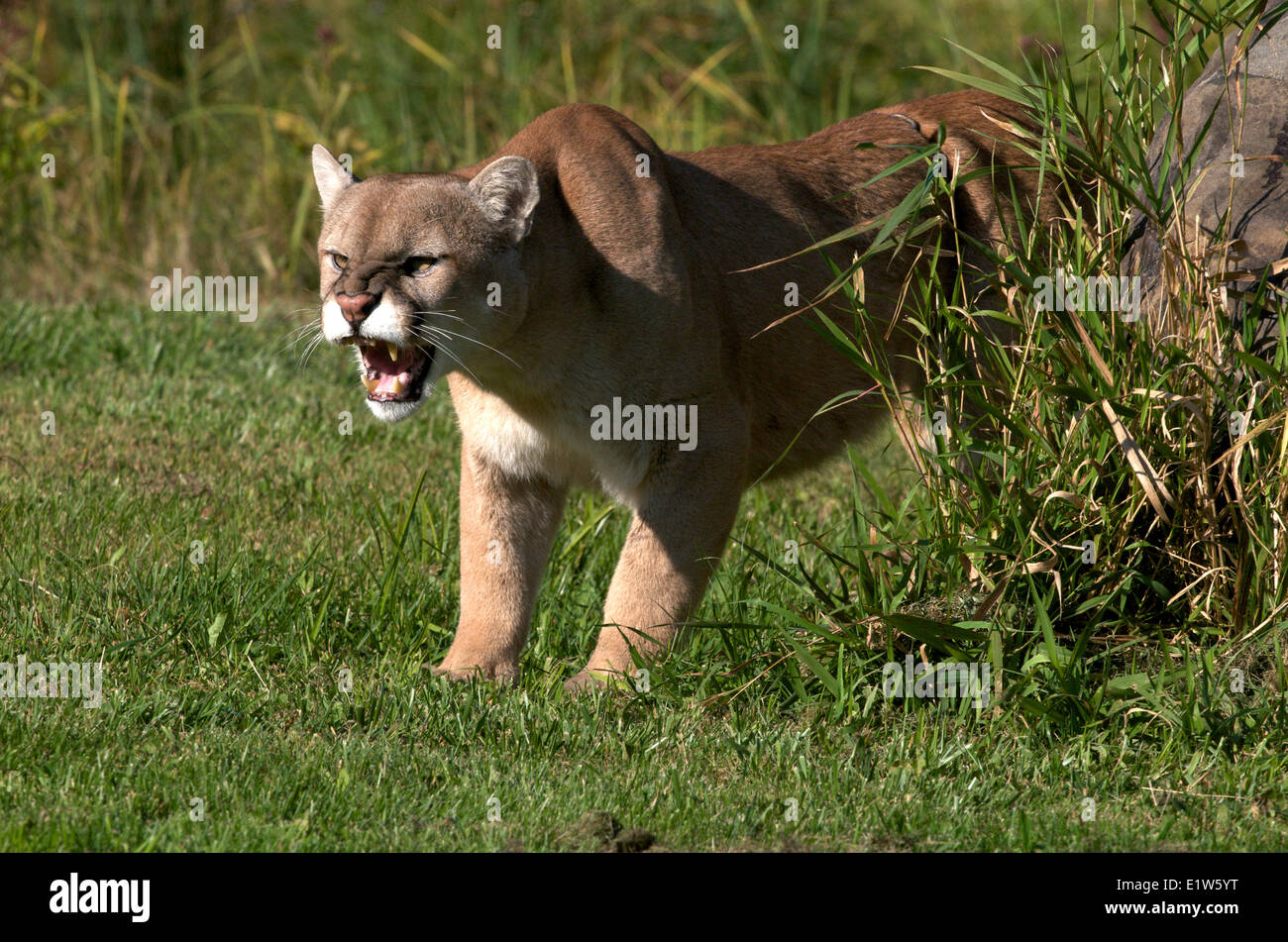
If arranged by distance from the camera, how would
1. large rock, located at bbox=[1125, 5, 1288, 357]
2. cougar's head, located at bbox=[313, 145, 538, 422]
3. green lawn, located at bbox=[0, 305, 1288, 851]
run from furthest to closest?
cougar's head, located at bbox=[313, 145, 538, 422] < large rock, located at bbox=[1125, 5, 1288, 357] < green lawn, located at bbox=[0, 305, 1288, 851]

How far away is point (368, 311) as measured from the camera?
483 cm

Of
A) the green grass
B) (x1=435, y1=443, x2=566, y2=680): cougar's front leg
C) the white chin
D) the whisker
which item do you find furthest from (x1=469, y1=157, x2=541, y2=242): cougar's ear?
the green grass

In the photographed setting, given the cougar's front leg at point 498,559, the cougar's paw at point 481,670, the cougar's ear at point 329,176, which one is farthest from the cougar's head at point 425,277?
the cougar's paw at point 481,670

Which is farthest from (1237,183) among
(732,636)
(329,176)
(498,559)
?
(329,176)

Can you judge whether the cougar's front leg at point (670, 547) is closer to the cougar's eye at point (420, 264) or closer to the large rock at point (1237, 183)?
the cougar's eye at point (420, 264)

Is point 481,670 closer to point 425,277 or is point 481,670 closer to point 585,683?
point 585,683

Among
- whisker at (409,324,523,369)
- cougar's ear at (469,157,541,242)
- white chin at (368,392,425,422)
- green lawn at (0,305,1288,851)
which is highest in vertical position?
cougar's ear at (469,157,541,242)

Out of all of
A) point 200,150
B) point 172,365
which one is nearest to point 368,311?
point 172,365

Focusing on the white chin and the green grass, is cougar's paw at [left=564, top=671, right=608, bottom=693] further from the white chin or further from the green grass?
the white chin

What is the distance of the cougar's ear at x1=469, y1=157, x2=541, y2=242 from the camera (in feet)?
16.5

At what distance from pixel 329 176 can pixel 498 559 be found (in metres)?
1.47

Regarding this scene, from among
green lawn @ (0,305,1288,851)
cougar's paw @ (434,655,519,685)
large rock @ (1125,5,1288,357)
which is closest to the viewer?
green lawn @ (0,305,1288,851)

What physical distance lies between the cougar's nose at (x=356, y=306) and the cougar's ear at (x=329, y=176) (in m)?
0.67
